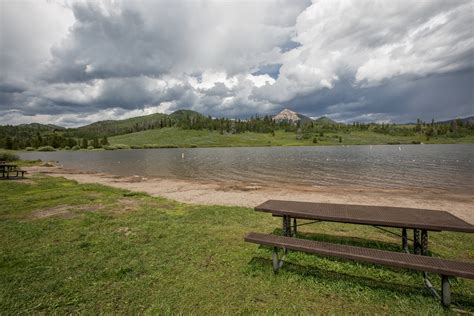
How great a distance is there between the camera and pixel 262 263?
636 centimetres

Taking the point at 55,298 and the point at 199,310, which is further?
the point at 55,298

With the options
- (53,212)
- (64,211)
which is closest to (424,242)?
(64,211)

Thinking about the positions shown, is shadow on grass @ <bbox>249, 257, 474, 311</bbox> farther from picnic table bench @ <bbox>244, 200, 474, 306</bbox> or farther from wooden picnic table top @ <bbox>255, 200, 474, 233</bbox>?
wooden picnic table top @ <bbox>255, 200, 474, 233</bbox>

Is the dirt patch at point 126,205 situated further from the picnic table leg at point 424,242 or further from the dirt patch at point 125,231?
the picnic table leg at point 424,242

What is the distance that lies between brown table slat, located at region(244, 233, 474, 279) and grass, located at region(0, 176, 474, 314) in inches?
32.7

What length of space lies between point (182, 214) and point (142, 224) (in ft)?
7.21

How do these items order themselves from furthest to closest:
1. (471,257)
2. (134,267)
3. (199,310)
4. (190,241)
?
1. (190,241)
2. (471,257)
3. (134,267)
4. (199,310)

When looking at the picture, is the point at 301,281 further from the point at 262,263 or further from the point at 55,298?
the point at 55,298

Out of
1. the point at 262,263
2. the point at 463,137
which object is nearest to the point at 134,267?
the point at 262,263

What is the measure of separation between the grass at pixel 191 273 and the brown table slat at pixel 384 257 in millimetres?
831

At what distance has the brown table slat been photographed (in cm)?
425

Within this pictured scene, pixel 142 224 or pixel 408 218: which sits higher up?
pixel 408 218

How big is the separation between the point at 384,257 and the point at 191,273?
14.0 ft

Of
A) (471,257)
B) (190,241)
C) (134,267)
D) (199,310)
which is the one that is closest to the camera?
(199,310)
